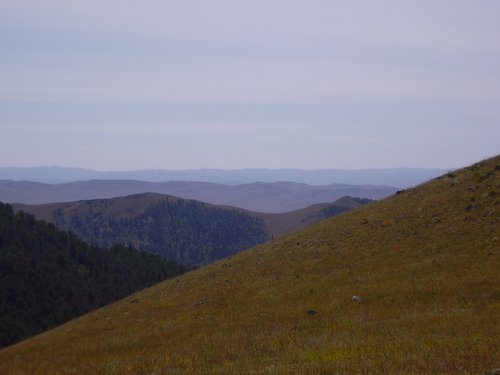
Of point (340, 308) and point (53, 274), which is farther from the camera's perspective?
point (53, 274)

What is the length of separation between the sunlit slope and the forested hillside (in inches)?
3111

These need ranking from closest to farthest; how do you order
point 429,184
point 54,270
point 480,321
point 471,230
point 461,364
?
point 461,364 < point 480,321 < point 471,230 < point 429,184 < point 54,270

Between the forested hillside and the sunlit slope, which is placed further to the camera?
the forested hillside

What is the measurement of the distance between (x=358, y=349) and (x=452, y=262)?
41.1 feet

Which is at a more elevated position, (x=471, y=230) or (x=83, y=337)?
(x=471, y=230)

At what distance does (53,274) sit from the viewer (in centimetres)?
14250

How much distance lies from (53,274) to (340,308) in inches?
5262

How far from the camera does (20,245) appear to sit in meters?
152

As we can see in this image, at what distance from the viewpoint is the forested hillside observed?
119688 millimetres

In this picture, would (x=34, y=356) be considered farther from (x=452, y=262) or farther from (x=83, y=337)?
(x=452, y=262)

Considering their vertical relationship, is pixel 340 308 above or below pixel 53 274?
above

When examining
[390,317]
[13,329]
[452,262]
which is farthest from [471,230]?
[13,329]

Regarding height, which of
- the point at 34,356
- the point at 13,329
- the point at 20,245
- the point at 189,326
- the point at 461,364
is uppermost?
the point at 461,364

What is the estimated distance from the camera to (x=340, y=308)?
73.0ft
